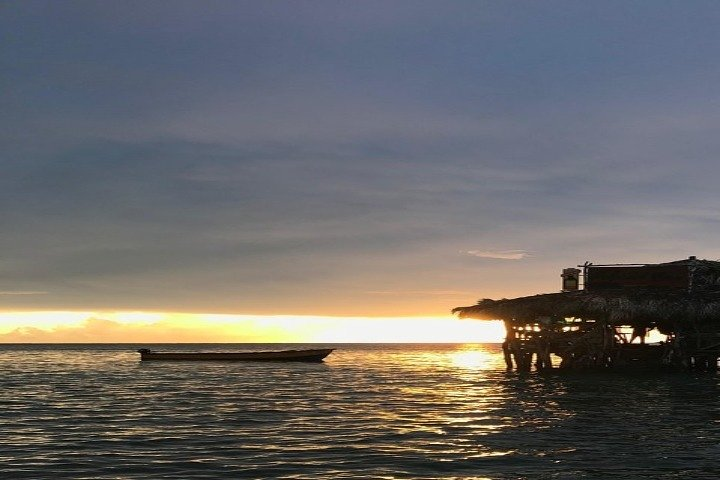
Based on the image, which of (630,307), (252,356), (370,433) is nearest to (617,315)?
(630,307)

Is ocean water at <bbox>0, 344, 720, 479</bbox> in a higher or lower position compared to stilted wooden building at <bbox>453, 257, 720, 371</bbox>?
lower

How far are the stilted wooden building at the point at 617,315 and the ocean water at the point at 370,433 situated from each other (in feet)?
18.4

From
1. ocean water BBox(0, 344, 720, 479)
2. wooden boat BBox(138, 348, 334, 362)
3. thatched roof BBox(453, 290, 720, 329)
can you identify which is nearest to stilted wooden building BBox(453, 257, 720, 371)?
thatched roof BBox(453, 290, 720, 329)

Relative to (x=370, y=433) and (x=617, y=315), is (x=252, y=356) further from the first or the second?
(x=370, y=433)

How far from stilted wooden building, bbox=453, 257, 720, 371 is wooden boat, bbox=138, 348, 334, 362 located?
99.5 feet

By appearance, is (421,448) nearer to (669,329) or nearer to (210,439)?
(210,439)

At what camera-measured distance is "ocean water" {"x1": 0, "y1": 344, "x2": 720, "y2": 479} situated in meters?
17.0

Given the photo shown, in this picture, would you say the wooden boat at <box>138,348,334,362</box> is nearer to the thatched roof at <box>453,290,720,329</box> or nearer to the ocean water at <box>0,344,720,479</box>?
the thatched roof at <box>453,290,720,329</box>

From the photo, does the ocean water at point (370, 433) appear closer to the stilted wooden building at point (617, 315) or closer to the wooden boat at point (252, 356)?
the stilted wooden building at point (617, 315)

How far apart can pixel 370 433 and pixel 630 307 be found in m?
26.1

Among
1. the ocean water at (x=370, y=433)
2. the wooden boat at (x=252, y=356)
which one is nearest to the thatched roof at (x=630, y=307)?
the ocean water at (x=370, y=433)

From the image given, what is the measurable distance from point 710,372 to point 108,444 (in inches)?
1560

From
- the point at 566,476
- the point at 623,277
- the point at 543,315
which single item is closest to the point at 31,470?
the point at 566,476

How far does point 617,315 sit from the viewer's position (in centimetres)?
4381
